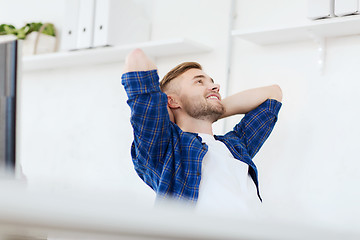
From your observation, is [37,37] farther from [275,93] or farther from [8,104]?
[8,104]

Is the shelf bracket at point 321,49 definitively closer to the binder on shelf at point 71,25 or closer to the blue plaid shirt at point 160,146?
the blue plaid shirt at point 160,146

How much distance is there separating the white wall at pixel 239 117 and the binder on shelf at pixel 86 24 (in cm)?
27

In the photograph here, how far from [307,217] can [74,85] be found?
1647 mm

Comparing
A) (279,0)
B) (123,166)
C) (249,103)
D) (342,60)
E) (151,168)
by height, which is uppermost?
(279,0)

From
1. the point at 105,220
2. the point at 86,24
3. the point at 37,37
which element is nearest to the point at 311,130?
the point at 86,24

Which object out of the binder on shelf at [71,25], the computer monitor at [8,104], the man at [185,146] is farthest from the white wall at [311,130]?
the computer monitor at [8,104]

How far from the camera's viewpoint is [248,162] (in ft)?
5.87

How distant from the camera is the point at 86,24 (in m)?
2.90

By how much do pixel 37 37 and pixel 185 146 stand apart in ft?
6.09

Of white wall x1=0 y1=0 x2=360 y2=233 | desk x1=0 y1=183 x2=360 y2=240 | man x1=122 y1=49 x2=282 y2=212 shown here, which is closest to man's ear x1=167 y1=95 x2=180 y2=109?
man x1=122 y1=49 x2=282 y2=212

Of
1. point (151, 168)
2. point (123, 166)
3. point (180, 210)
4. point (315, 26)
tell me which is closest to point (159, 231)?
point (180, 210)

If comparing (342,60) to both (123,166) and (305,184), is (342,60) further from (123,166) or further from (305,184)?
(123,166)

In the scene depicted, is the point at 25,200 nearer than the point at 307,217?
Yes

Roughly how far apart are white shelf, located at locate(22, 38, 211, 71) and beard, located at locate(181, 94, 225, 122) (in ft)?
2.44
